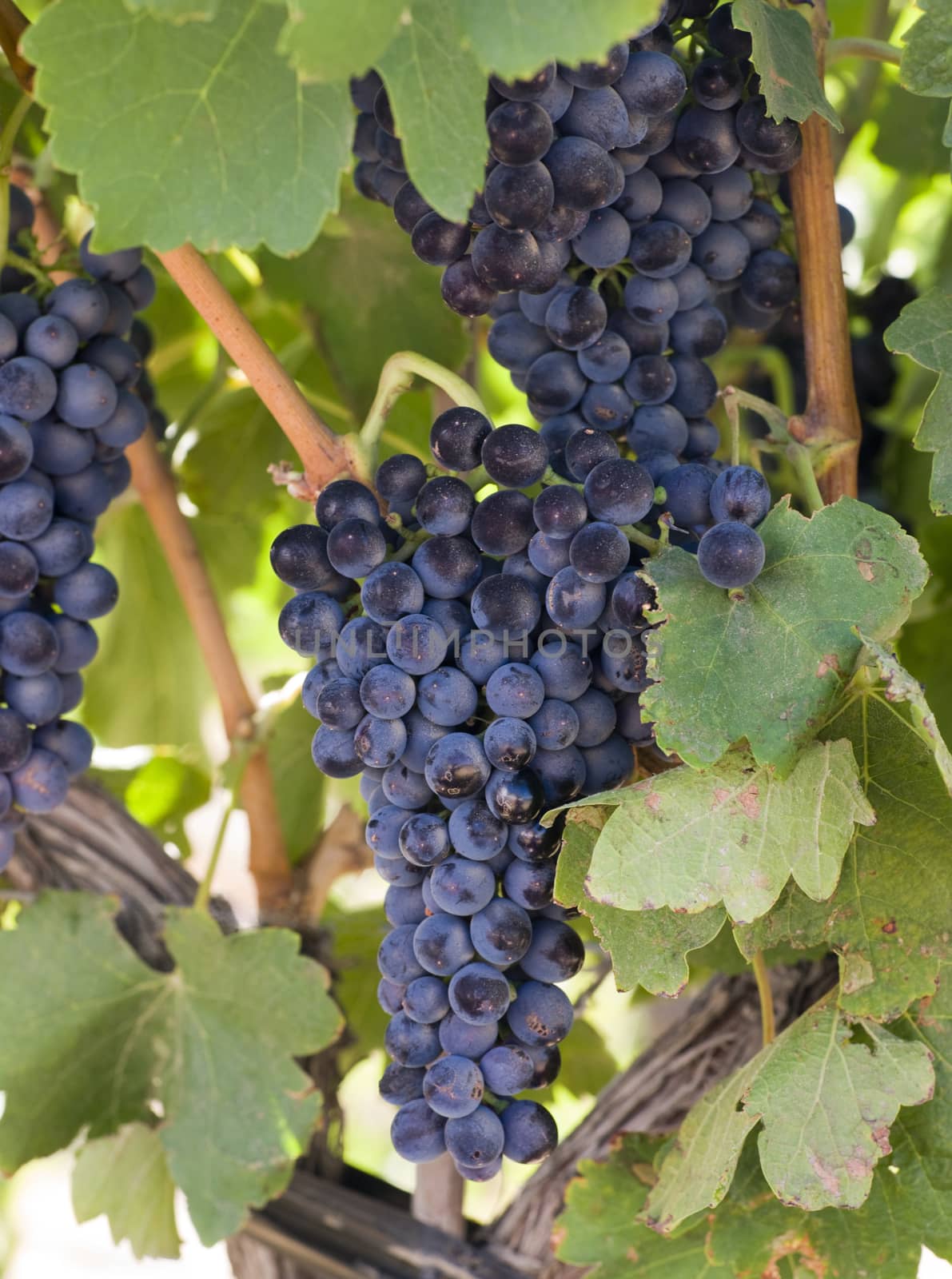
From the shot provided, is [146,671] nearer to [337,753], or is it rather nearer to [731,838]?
[337,753]

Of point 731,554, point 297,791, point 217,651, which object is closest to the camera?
point 731,554

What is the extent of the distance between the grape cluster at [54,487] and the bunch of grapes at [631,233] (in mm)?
228

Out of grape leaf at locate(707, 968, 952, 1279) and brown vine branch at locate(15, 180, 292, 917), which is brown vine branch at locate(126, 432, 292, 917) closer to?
brown vine branch at locate(15, 180, 292, 917)

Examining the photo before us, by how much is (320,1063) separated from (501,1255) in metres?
0.24

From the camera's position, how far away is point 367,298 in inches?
47.1

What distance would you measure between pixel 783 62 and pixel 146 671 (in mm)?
1047

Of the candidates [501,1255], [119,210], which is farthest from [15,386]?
[501,1255]

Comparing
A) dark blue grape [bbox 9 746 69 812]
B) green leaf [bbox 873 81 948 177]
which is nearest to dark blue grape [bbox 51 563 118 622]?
dark blue grape [bbox 9 746 69 812]

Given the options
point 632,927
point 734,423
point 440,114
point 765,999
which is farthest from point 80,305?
point 765,999

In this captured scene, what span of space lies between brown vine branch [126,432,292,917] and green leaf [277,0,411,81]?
0.59 metres

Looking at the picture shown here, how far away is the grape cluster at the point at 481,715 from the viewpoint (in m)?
0.67

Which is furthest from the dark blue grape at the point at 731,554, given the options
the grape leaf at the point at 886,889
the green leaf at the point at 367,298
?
the green leaf at the point at 367,298

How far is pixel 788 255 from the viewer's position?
0.85 m

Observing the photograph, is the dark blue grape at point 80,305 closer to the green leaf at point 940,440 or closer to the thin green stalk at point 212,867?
the thin green stalk at point 212,867
